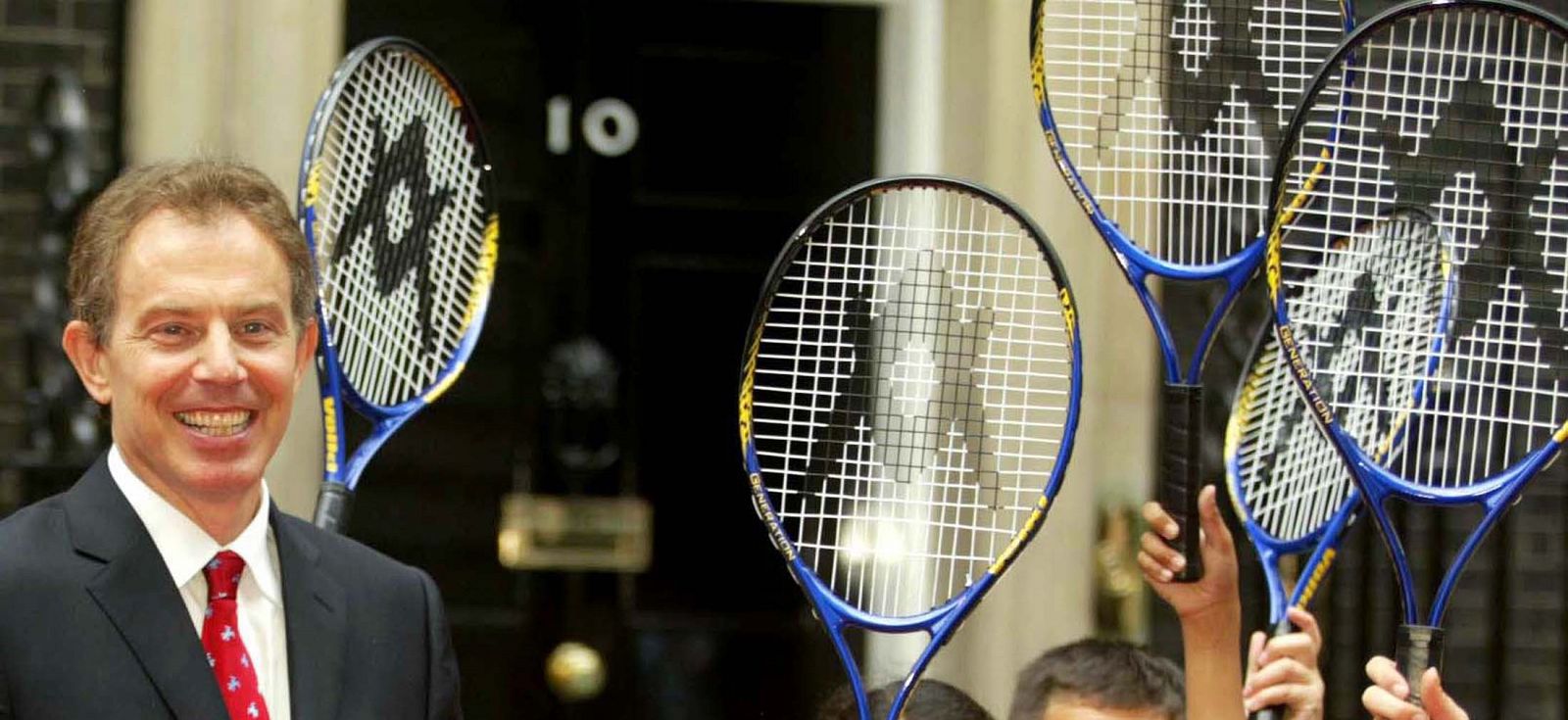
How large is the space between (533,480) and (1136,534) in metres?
1.42

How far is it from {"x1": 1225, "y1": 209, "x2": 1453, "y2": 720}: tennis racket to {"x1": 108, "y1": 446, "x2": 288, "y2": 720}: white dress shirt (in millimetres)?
1374

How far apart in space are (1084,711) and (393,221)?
1.18 meters

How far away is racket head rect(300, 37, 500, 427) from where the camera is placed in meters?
3.01

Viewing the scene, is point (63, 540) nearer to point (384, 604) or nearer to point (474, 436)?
point (384, 604)

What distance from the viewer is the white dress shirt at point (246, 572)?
2045 mm

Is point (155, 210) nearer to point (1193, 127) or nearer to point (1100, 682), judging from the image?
point (1100, 682)

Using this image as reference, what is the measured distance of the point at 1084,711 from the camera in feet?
9.23

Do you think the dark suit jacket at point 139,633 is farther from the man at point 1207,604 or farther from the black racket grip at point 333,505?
the man at point 1207,604

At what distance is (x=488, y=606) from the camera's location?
204 inches

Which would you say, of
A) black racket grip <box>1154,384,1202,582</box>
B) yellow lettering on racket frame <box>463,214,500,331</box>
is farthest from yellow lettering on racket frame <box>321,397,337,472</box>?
black racket grip <box>1154,384,1202,582</box>

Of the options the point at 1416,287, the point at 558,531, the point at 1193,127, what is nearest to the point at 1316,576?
the point at 1416,287

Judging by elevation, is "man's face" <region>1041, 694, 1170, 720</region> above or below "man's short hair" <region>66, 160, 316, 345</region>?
below

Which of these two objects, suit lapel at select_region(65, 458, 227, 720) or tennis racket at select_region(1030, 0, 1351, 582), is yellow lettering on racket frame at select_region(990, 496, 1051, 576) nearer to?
tennis racket at select_region(1030, 0, 1351, 582)

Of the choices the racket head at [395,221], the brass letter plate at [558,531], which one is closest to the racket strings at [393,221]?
the racket head at [395,221]
